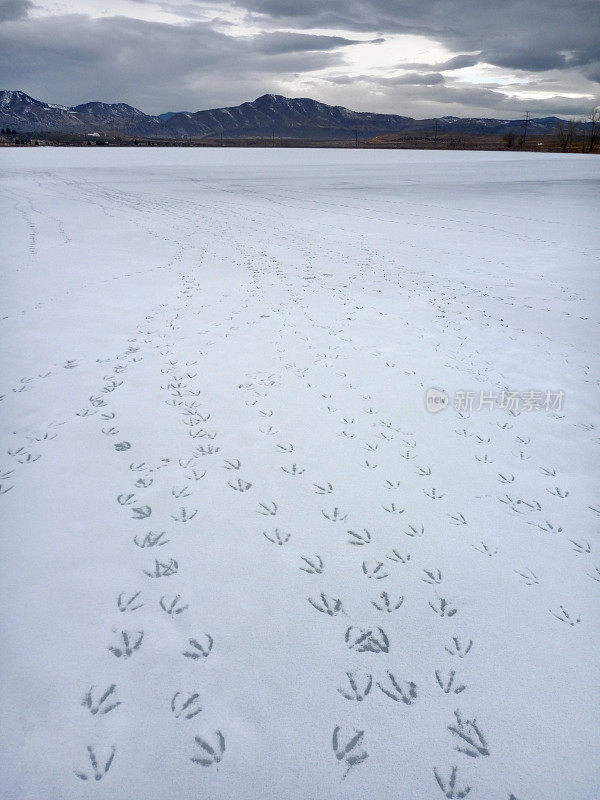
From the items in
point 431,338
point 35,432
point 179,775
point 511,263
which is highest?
point 511,263

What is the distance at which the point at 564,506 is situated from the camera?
172 inches

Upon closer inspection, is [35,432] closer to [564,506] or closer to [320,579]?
[320,579]

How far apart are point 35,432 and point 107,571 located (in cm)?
246

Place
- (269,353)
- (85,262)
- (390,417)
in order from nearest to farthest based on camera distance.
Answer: (390,417) → (269,353) → (85,262)

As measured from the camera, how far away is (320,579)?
3.59 meters

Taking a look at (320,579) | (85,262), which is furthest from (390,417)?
(85,262)

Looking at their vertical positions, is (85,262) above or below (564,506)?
above

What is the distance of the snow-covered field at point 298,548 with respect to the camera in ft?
8.50

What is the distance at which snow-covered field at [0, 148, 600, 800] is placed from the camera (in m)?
2.59

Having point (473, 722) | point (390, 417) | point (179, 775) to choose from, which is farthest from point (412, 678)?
point (390, 417)

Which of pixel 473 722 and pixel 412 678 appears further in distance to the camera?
pixel 412 678

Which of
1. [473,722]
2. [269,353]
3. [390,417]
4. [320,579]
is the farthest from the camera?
[269,353]

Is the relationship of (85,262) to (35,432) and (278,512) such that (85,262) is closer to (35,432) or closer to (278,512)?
(35,432)

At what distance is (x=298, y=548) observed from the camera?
385 centimetres
